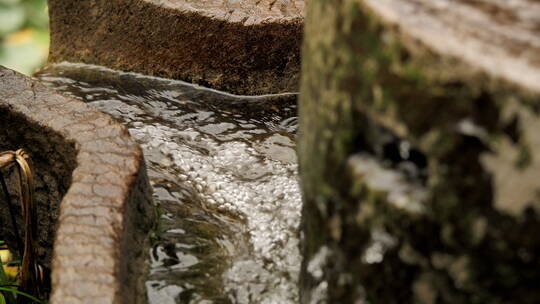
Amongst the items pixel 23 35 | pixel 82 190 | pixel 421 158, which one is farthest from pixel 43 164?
pixel 23 35

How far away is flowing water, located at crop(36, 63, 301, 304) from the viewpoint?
1.68 meters

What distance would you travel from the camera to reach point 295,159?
223 cm

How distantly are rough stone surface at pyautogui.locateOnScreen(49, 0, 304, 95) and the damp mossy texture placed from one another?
56.7 inches

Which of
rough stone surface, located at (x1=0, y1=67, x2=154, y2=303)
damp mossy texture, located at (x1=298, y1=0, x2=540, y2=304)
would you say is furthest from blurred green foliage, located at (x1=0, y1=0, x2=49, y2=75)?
damp mossy texture, located at (x1=298, y1=0, x2=540, y2=304)

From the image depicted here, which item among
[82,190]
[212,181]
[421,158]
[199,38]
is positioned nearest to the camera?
[421,158]

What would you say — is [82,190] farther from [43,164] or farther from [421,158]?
[421,158]

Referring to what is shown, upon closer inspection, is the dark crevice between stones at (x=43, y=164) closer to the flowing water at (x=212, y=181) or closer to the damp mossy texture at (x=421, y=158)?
the flowing water at (x=212, y=181)

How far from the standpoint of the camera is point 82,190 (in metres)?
1.56

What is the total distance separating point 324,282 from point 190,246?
2.01 ft

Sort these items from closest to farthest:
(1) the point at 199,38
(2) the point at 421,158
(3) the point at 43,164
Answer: (2) the point at 421,158, (3) the point at 43,164, (1) the point at 199,38

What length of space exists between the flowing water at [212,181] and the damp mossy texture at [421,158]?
22.2 inches

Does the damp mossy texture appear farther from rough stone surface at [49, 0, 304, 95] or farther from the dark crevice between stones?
rough stone surface at [49, 0, 304, 95]

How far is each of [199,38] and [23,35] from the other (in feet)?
6.79

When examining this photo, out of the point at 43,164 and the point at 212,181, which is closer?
the point at 43,164
